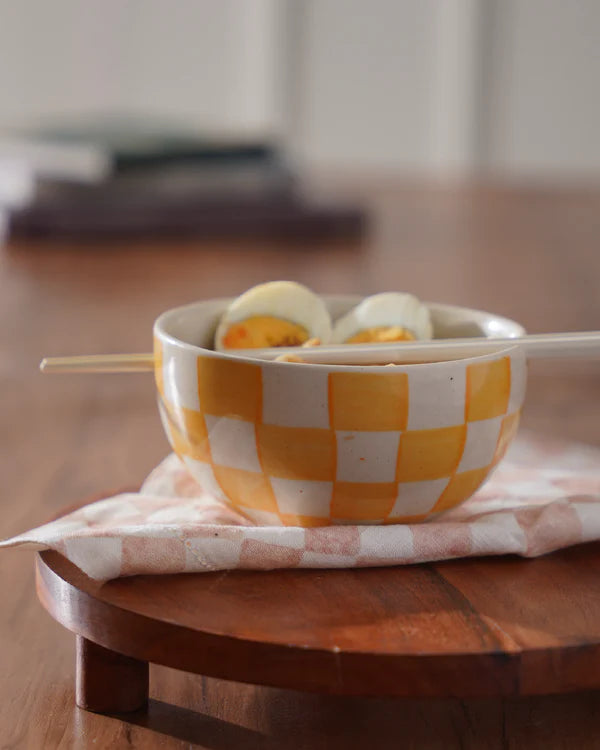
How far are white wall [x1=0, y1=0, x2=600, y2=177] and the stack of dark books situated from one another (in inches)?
83.7

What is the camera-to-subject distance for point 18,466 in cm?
66

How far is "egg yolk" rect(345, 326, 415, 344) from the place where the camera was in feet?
1.64

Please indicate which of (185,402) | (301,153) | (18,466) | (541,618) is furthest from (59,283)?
(301,153)

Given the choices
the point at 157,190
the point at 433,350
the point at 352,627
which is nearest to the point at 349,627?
the point at 352,627

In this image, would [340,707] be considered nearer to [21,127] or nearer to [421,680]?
[421,680]

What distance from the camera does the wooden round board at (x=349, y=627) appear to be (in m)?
0.35

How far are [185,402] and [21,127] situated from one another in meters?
1.54

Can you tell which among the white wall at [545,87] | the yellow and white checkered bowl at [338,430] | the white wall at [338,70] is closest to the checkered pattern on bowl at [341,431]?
the yellow and white checkered bowl at [338,430]

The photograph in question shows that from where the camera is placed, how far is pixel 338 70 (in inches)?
158

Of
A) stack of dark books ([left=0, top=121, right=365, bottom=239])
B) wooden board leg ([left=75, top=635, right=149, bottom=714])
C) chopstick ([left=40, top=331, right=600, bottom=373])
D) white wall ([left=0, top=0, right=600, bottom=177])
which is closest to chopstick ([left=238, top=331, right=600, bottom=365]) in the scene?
chopstick ([left=40, top=331, right=600, bottom=373])

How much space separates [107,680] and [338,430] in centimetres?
13

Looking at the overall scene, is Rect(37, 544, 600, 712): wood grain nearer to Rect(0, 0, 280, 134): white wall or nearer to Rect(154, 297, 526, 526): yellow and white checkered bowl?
Rect(154, 297, 526, 526): yellow and white checkered bowl

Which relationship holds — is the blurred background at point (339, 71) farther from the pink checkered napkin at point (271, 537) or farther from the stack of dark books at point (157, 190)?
the pink checkered napkin at point (271, 537)

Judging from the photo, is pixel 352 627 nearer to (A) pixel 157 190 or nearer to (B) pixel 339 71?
(A) pixel 157 190
